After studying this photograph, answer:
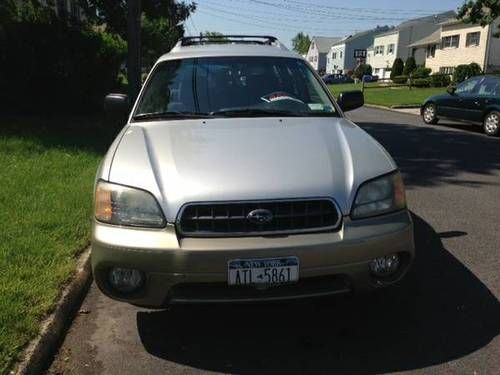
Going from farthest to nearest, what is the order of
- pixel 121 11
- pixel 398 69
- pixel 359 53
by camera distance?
pixel 359 53, pixel 398 69, pixel 121 11

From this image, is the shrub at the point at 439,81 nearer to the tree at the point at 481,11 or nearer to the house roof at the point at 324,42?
the tree at the point at 481,11

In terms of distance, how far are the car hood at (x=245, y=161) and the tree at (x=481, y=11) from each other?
57.2 ft

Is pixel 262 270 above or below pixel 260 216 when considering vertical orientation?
below

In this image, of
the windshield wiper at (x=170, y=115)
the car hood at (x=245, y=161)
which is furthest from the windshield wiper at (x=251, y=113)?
the car hood at (x=245, y=161)

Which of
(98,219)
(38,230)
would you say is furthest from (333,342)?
(38,230)

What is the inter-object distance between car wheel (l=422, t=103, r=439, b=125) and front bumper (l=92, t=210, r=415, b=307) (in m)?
13.2

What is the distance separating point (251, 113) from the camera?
4.34 meters

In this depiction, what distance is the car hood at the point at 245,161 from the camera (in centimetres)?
315

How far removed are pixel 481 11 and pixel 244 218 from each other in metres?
20.2

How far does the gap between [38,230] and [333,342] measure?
9.27ft

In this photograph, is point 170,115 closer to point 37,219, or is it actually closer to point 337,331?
point 37,219

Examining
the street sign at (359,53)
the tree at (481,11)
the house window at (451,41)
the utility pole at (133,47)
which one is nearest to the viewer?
the utility pole at (133,47)

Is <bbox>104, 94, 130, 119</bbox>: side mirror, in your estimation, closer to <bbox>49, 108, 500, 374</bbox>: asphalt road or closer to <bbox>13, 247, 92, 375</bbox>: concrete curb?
<bbox>13, 247, 92, 375</bbox>: concrete curb

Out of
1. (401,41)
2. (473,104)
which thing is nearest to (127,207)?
(473,104)
